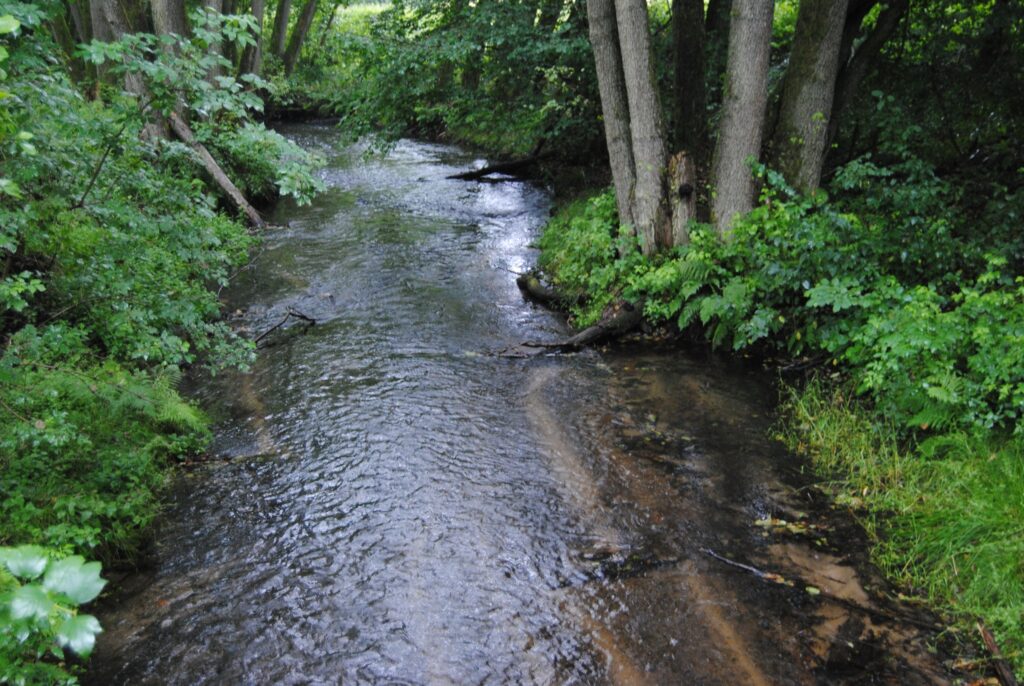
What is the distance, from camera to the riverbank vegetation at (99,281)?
15.3ft

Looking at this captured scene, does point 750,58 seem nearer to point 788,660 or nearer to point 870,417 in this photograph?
point 870,417

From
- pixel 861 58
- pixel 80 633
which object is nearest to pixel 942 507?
pixel 80 633

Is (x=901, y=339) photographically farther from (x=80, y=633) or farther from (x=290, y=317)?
(x=290, y=317)

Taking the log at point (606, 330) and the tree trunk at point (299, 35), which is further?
the tree trunk at point (299, 35)

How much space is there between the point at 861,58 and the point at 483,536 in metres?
7.66

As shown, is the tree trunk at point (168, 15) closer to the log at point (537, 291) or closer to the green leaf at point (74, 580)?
the log at point (537, 291)

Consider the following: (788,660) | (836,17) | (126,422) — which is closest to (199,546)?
(126,422)

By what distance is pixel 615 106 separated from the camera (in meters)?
9.30

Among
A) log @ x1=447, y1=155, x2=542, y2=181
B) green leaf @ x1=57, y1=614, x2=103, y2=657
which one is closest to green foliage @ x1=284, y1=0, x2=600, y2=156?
log @ x1=447, y1=155, x2=542, y2=181

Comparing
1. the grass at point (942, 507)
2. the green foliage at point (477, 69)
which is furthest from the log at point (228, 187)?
the grass at point (942, 507)

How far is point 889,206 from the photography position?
278 inches

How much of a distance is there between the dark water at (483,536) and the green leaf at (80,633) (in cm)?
286

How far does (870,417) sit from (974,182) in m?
3.72

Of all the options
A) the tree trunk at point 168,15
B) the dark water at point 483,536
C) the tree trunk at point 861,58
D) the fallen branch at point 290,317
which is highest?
the tree trunk at point 168,15
